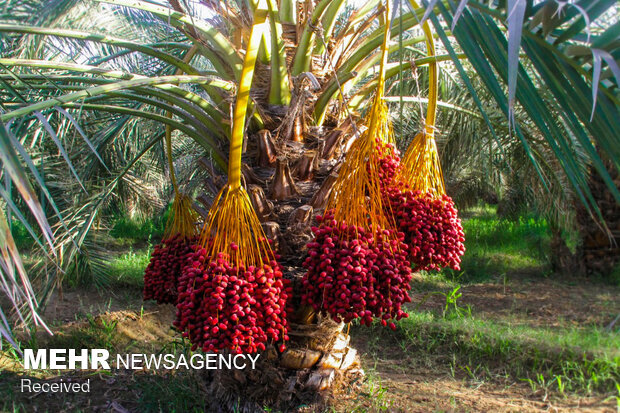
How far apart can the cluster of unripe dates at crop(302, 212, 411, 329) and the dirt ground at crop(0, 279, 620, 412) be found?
93 centimetres

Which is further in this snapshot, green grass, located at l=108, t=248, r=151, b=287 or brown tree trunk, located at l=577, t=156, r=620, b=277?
green grass, located at l=108, t=248, r=151, b=287

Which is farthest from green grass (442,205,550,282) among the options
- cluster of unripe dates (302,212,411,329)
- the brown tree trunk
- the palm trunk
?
cluster of unripe dates (302,212,411,329)

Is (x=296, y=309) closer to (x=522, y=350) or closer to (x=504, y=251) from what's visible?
(x=522, y=350)

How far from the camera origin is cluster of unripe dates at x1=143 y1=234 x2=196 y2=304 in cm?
220

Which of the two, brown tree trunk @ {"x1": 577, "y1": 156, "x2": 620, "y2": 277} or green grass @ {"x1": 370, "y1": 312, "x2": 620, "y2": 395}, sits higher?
brown tree trunk @ {"x1": 577, "y1": 156, "x2": 620, "y2": 277}

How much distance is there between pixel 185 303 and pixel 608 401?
2.17 metres

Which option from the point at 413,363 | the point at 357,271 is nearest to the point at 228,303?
the point at 357,271

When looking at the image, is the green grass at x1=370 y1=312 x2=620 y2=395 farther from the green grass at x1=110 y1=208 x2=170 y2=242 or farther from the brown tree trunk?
the green grass at x1=110 y1=208 x2=170 y2=242

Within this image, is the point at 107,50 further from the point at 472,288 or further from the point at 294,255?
the point at 472,288

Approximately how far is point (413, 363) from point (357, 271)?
6.45 ft

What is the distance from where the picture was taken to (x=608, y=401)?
101 inches

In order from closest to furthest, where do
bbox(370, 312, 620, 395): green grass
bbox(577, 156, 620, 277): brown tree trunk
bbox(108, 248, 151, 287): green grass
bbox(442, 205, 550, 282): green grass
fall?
bbox(370, 312, 620, 395): green grass, bbox(577, 156, 620, 277): brown tree trunk, bbox(108, 248, 151, 287): green grass, bbox(442, 205, 550, 282): green grass

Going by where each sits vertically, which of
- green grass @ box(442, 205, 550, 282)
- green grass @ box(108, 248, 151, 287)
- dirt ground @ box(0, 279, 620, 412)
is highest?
green grass @ box(442, 205, 550, 282)

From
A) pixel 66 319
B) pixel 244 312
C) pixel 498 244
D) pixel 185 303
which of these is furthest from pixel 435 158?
pixel 498 244
